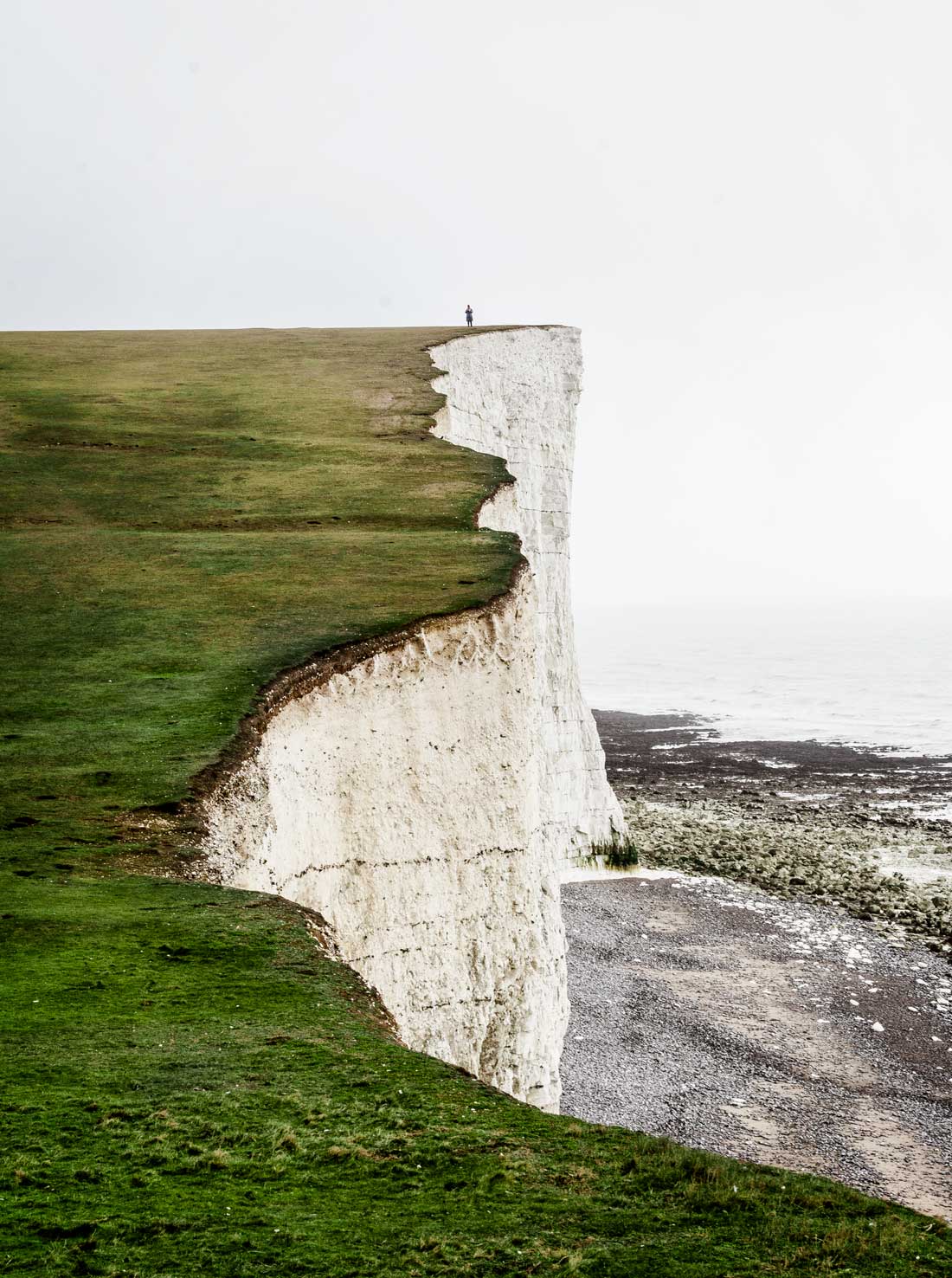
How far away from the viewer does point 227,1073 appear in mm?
7773

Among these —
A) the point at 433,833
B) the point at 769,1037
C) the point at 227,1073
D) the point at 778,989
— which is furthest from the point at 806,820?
the point at 227,1073

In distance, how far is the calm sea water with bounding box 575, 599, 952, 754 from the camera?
76500 mm

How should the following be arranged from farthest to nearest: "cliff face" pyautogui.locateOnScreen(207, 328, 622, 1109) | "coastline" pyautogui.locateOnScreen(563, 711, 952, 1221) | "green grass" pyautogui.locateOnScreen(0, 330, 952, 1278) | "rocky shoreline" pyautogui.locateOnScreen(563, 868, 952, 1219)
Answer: "coastline" pyautogui.locateOnScreen(563, 711, 952, 1221)
"rocky shoreline" pyautogui.locateOnScreen(563, 868, 952, 1219)
"cliff face" pyautogui.locateOnScreen(207, 328, 622, 1109)
"green grass" pyautogui.locateOnScreen(0, 330, 952, 1278)

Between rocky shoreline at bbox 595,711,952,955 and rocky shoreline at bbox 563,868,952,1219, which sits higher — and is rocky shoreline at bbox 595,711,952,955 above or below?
above

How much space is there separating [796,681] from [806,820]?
63.7 meters

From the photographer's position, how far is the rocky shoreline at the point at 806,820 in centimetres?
3453

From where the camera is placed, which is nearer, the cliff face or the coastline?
the cliff face

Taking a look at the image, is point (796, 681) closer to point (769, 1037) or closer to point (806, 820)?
point (806, 820)

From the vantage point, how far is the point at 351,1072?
7.93m

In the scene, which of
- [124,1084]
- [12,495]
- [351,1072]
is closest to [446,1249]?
[351,1072]

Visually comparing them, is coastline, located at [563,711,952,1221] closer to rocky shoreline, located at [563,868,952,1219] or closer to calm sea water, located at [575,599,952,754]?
rocky shoreline, located at [563,868,952,1219]

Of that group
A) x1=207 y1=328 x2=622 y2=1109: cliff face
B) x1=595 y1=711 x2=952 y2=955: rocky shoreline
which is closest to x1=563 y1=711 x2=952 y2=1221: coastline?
x1=595 y1=711 x2=952 y2=955: rocky shoreline

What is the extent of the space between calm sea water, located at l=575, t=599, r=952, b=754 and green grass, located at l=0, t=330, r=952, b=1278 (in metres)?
56.0

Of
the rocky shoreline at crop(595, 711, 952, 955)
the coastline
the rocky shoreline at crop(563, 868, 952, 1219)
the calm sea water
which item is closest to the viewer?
the rocky shoreline at crop(563, 868, 952, 1219)
